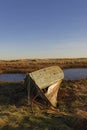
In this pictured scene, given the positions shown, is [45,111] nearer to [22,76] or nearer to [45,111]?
[45,111]

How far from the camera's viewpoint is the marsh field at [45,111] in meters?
11.8

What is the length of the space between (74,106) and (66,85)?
180 inches

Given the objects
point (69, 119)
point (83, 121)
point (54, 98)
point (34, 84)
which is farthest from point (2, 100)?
point (83, 121)

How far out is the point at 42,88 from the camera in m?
16.9

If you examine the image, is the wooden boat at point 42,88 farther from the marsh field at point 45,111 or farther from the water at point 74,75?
the water at point 74,75

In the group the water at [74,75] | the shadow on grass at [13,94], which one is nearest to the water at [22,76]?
the water at [74,75]

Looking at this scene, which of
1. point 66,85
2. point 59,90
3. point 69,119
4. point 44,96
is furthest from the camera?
point 66,85

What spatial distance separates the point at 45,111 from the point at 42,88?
7.92ft

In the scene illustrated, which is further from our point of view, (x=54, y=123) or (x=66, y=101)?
(x=66, y=101)

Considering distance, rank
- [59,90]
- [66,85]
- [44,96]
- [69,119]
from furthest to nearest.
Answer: [66,85] < [59,90] < [44,96] < [69,119]

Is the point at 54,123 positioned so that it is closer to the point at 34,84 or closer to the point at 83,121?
the point at 83,121

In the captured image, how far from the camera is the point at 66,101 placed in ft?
58.7

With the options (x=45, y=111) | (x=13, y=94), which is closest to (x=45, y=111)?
(x=45, y=111)

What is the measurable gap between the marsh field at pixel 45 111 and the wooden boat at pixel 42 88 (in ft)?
2.20
